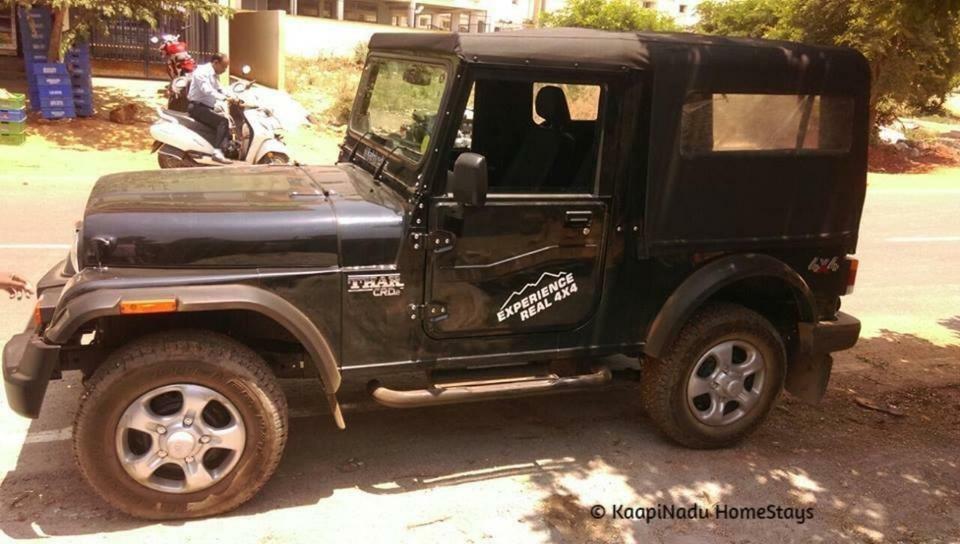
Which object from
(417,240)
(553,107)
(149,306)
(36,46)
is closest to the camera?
(149,306)

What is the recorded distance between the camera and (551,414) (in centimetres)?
489

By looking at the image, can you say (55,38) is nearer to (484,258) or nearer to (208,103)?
(208,103)

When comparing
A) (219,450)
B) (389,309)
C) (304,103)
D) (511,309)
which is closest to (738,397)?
(511,309)

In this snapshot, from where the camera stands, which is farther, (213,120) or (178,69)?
(178,69)

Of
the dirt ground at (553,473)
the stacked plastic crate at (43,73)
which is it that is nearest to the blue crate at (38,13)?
the stacked plastic crate at (43,73)

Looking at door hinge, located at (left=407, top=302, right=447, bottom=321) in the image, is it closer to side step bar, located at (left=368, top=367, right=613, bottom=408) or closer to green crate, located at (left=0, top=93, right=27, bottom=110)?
side step bar, located at (left=368, top=367, right=613, bottom=408)

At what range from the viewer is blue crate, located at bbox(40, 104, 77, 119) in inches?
542

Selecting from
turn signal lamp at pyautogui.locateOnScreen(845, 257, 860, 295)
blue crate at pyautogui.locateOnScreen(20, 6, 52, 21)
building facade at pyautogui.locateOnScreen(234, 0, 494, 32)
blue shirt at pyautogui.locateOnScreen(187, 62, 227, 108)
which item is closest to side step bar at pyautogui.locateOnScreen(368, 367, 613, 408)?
turn signal lamp at pyautogui.locateOnScreen(845, 257, 860, 295)

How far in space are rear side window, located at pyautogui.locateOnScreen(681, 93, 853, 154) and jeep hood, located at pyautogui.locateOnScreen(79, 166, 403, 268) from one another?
4.91 ft

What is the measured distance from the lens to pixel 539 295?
4035mm

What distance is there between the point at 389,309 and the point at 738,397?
1.94 meters

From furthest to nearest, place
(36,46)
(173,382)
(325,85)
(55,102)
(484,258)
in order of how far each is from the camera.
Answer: (325,85) < (36,46) < (55,102) < (484,258) < (173,382)

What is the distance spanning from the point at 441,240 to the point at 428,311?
12.8 inches

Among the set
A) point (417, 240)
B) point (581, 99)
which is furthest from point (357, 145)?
point (581, 99)
